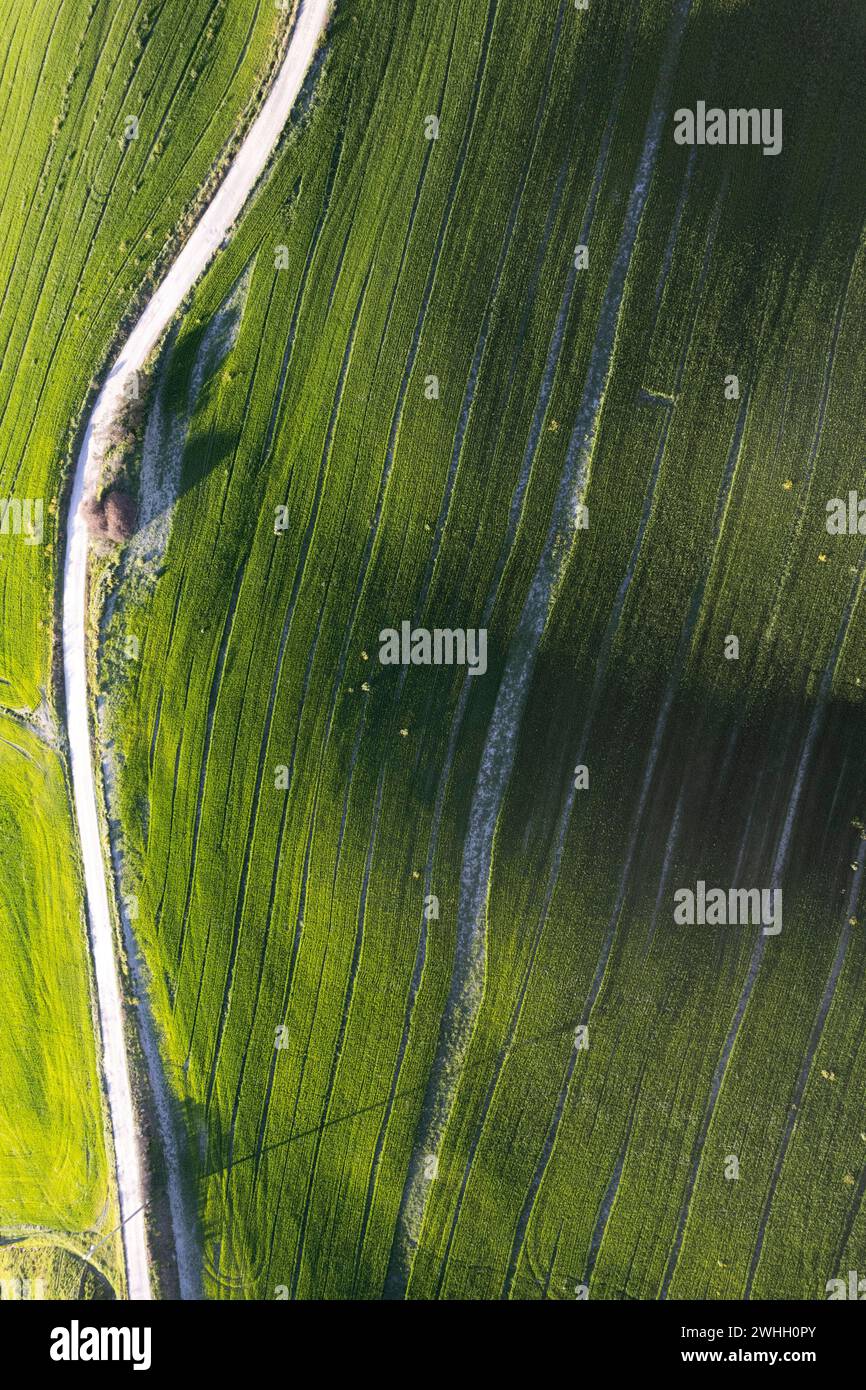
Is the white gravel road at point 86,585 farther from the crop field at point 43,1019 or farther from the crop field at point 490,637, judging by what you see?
the crop field at point 43,1019

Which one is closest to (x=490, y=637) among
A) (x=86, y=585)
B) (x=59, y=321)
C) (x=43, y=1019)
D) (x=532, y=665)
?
(x=532, y=665)

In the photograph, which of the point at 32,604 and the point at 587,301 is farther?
the point at 32,604

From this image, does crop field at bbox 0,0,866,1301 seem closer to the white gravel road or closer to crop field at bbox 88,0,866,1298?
crop field at bbox 88,0,866,1298

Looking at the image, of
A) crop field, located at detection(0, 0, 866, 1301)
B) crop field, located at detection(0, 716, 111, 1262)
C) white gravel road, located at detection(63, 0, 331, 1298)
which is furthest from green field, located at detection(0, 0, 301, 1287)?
white gravel road, located at detection(63, 0, 331, 1298)

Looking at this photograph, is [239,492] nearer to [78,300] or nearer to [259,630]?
[259,630]

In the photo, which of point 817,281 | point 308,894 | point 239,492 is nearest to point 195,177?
point 239,492
